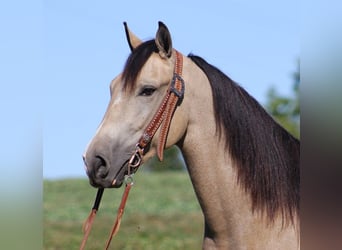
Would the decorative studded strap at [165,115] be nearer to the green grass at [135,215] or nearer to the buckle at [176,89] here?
the buckle at [176,89]

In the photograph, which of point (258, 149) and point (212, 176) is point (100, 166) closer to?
point (212, 176)

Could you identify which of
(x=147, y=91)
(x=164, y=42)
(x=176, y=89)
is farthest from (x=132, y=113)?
(x=164, y=42)

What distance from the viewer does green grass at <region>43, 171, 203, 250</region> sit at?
406 inches

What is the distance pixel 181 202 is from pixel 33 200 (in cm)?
1722

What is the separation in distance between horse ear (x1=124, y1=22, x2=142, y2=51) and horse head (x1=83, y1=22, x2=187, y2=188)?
0.66 ft

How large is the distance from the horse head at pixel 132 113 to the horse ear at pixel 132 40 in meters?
0.20

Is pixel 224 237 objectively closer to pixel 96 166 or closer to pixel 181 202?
pixel 96 166

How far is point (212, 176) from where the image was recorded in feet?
10.3

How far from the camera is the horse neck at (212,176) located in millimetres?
3066

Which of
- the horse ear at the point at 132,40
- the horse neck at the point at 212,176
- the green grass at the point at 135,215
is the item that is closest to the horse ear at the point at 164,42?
the horse neck at the point at 212,176

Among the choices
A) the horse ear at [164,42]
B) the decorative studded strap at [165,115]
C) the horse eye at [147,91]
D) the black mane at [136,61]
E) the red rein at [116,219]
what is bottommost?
the red rein at [116,219]

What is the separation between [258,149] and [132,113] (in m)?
0.68

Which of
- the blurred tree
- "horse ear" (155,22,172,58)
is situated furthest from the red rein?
the blurred tree

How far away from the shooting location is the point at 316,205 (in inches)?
71.5
